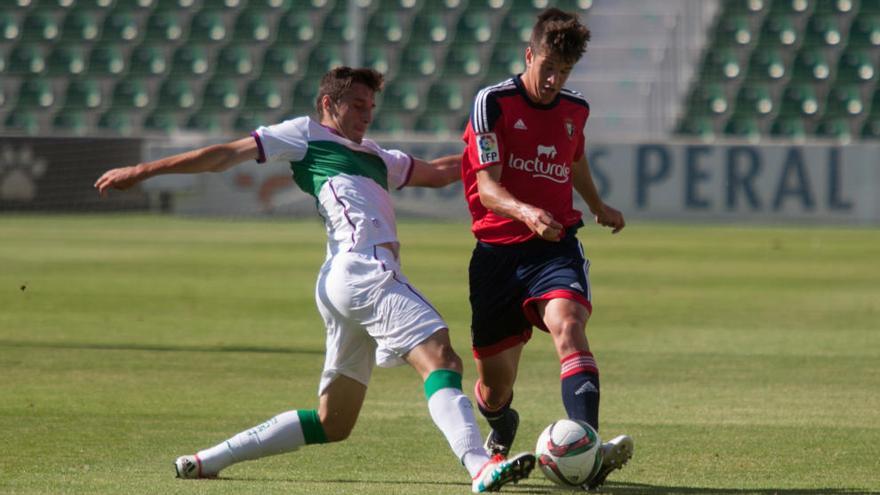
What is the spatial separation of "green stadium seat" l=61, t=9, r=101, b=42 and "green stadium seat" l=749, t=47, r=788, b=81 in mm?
14167

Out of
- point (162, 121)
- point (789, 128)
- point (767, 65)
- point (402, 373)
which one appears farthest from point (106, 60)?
point (402, 373)

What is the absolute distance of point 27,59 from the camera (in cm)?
3164

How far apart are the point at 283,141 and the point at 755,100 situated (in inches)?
960

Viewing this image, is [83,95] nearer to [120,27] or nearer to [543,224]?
[120,27]

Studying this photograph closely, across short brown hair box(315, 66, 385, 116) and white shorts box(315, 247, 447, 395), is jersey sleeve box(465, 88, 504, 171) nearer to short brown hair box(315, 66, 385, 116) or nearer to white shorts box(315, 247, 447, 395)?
short brown hair box(315, 66, 385, 116)

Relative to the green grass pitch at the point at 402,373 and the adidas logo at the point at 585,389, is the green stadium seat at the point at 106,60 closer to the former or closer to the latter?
the green grass pitch at the point at 402,373

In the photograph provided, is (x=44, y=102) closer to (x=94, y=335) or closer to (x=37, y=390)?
(x=94, y=335)

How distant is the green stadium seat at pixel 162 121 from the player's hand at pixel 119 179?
25733mm

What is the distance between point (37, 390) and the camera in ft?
27.1

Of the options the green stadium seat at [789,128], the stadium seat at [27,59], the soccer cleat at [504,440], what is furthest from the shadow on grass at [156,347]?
the stadium seat at [27,59]

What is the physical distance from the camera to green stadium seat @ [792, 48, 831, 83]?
94.7ft

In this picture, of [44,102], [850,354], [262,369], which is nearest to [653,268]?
[850,354]

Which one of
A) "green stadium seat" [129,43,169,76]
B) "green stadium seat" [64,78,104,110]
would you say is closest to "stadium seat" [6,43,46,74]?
"green stadium seat" [64,78,104,110]

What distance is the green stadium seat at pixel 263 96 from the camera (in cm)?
3053
